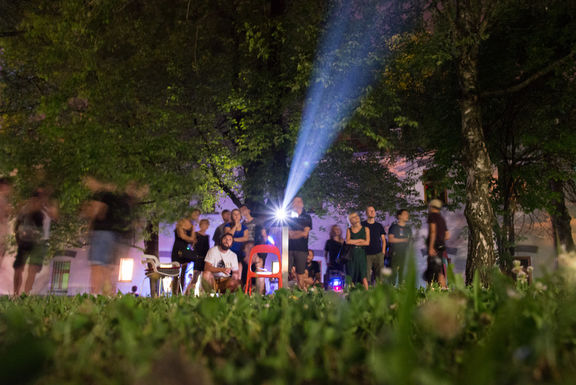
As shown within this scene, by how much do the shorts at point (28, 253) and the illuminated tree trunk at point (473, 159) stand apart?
30.3 feet

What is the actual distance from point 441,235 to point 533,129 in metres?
7.30

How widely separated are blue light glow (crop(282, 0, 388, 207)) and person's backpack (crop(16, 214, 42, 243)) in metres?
7.50

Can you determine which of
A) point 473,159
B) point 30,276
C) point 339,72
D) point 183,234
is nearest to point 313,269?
point 183,234

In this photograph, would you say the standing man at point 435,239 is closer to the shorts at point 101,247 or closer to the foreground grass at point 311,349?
the shorts at point 101,247

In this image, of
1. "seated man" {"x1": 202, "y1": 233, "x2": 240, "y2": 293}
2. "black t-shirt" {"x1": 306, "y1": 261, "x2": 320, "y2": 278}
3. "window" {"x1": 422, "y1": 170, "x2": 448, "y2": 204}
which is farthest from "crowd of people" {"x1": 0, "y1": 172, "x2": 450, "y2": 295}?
"window" {"x1": 422, "y1": 170, "x2": 448, "y2": 204}

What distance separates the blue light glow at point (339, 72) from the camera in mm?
12547

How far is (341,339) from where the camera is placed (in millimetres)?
1579

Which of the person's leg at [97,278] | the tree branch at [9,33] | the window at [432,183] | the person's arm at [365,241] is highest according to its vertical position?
the tree branch at [9,33]

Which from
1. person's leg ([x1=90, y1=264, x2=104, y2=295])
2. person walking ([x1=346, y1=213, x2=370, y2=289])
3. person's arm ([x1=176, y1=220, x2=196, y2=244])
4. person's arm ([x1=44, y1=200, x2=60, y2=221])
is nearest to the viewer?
person's leg ([x1=90, y1=264, x2=104, y2=295])

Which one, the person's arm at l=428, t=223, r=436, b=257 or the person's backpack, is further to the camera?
the person's arm at l=428, t=223, r=436, b=257

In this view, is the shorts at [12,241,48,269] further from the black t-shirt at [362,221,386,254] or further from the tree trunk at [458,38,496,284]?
the tree trunk at [458,38,496,284]

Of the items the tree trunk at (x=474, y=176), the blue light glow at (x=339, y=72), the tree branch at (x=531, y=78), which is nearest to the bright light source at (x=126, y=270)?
the blue light glow at (x=339, y=72)

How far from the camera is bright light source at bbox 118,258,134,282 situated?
25531 millimetres

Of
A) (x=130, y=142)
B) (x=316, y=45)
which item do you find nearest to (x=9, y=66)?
(x=130, y=142)
